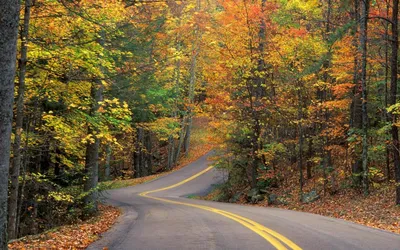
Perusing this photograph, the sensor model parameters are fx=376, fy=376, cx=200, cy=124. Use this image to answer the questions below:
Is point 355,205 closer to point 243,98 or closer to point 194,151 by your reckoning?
point 243,98

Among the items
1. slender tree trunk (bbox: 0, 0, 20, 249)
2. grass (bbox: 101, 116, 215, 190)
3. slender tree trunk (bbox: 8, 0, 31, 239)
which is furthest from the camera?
grass (bbox: 101, 116, 215, 190)

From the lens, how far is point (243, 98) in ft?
72.3

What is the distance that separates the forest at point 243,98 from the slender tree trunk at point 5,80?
3.75m

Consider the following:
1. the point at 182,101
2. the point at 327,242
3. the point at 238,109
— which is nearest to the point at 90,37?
the point at 327,242

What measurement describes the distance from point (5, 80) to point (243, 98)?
1773 centimetres

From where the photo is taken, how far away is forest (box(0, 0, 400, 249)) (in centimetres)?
1132

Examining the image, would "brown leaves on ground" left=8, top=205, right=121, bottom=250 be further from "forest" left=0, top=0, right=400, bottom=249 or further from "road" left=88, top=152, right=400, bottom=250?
"forest" left=0, top=0, right=400, bottom=249

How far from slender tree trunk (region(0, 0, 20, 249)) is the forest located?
3.75 meters

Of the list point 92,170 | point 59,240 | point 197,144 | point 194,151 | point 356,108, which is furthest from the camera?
point 197,144

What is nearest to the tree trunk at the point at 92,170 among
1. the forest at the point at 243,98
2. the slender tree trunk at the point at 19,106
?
the forest at the point at 243,98

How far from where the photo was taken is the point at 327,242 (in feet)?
23.3

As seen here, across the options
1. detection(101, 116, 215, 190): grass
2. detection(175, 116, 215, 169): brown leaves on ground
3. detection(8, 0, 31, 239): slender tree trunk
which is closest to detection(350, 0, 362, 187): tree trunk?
detection(8, 0, 31, 239): slender tree trunk

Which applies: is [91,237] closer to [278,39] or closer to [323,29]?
[278,39]

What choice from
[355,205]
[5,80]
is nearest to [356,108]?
[355,205]
